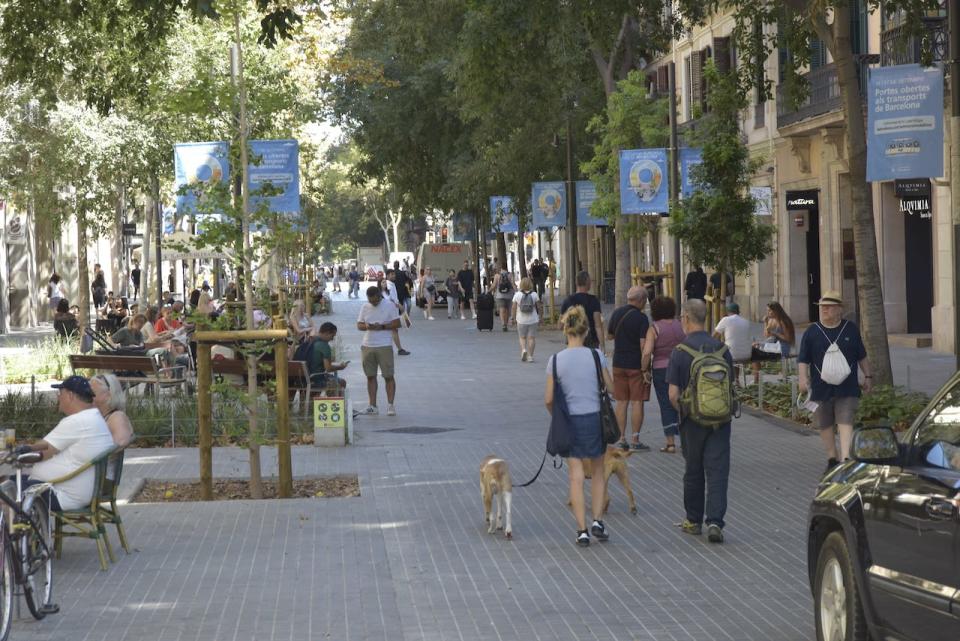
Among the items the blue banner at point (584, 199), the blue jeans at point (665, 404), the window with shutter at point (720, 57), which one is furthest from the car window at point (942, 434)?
the window with shutter at point (720, 57)

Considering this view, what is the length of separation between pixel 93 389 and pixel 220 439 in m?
6.16

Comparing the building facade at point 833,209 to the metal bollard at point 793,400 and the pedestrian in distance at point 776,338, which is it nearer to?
the pedestrian in distance at point 776,338

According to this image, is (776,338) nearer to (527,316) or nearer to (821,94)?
(527,316)

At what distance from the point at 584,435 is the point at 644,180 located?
1902 cm

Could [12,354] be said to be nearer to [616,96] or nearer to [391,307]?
[391,307]

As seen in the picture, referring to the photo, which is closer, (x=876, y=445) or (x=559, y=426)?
(x=876, y=445)

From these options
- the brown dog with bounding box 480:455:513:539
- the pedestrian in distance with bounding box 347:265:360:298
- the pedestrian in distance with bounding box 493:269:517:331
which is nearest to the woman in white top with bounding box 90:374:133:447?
the brown dog with bounding box 480:455:513:539

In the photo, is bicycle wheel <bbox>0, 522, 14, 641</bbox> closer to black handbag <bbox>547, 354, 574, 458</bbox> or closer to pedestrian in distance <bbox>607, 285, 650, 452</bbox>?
black handbag <bbox>547, 354, 574, 458</bbox>

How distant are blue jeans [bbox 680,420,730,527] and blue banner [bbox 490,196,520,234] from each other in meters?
33.5

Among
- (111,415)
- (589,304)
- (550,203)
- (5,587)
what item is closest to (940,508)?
(5,587)

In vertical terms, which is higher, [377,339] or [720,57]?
[720,57]

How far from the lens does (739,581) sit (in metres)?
9.25

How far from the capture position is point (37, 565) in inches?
333

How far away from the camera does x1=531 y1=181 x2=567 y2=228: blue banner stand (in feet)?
127
